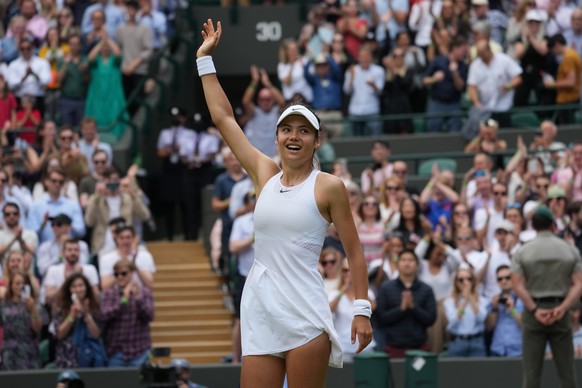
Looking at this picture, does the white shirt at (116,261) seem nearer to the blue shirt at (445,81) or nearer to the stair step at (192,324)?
the stair step at (192,324)

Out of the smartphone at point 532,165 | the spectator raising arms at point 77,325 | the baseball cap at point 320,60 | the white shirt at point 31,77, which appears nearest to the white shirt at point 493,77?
the baseball cap at point 320,60

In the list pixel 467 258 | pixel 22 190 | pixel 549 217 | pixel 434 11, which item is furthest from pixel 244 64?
pixel 549 217

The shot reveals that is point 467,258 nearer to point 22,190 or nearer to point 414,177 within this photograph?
point 414,177

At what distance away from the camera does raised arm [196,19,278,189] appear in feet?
28.7

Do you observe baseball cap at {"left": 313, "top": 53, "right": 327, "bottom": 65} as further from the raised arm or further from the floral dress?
the raised arm

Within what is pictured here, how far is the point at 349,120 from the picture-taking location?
20.3 metres

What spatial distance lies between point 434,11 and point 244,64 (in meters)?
3.88

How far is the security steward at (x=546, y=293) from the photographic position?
1315 centimetres

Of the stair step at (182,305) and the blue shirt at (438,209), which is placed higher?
the blue shirt at (438,209)

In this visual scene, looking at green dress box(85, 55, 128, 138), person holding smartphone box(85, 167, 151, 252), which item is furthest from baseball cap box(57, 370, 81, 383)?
green dress box(85, 55, 128, 138)

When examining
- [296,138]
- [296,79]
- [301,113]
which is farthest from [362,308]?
[296,79]

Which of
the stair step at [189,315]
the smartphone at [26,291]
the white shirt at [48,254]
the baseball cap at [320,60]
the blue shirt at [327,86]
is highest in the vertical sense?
the baseball cap at [320,60]

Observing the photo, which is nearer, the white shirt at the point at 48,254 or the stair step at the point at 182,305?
the white shirt at the point at 48,254

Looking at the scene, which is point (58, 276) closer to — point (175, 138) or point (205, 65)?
point (175, 138)
